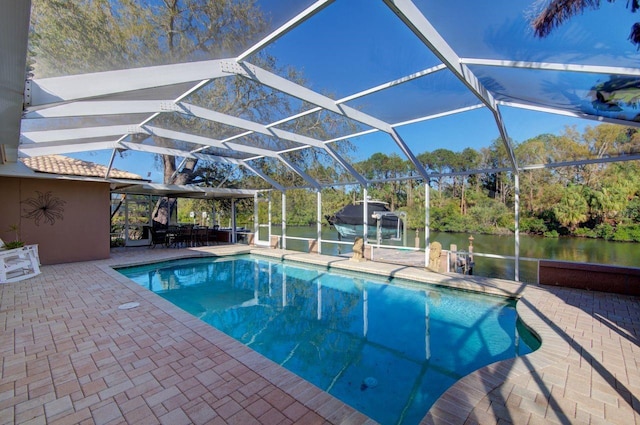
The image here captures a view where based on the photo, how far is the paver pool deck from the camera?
243 cm

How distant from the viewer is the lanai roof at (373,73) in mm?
3137

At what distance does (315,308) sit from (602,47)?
6144 millimetres

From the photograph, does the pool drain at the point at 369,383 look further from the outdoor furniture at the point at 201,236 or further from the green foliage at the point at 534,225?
the green foliage at the point at 534,225

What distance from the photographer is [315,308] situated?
21.9ft

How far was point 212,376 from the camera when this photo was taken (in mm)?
2959

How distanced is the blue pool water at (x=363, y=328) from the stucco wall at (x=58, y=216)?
71.0 inches

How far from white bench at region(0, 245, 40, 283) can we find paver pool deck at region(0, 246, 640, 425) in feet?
6.83

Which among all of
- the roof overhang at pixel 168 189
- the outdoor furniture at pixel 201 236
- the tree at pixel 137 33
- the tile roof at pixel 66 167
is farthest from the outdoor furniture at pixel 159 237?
the tree at pixel 137 33

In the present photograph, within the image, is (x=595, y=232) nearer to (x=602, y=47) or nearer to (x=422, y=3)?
(x=602, y=47)

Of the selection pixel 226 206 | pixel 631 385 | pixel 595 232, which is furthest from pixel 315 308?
pixel 595 232

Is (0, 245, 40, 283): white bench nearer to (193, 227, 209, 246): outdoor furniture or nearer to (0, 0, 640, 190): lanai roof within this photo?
(0, 0, 640, 190): lanai roof

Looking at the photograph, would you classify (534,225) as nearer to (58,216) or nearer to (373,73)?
(373,73)

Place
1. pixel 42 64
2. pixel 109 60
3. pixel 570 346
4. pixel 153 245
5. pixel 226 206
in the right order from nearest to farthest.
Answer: pixel 42 64 < pixel 109 60 < pixel 570 346 < pixel 153 245 < pixel 226 206

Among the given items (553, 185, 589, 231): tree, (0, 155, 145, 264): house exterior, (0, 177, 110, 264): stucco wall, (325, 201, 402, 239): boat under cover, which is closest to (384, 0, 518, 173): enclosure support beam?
(325, 201, 402, 239): boat under cover
